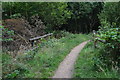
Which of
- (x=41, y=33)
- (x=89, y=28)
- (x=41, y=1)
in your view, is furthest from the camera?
(x=89, y=28)

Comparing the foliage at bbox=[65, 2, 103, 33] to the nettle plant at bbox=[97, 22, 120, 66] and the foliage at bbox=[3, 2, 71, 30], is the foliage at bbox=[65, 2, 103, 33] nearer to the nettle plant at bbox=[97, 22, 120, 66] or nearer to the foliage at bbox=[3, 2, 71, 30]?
the foliage at bbox=[3, 2, 71, 30]

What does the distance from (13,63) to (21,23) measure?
14.5ft

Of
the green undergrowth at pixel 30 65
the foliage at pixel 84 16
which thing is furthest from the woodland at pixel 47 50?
the foliage at pixel 84 16

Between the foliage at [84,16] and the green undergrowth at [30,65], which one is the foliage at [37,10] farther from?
the green undergrowth at [30,65]

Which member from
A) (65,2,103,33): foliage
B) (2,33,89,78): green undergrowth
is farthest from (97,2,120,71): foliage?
(65,2,103,33): foliage

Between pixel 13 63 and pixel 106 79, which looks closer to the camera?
pixel 106 79

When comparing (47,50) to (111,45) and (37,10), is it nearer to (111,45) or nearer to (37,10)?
(111,45)

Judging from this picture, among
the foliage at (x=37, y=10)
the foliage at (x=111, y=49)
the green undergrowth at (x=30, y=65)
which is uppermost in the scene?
the foliage at (x=37, y=10)

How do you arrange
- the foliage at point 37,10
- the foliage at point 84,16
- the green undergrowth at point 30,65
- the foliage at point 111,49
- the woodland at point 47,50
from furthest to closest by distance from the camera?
the foliage at point 84,16
the foliage at point 37,10
the green undergrowth at point 30,65
the woodland at point 47,50
the foliage at point 111,49

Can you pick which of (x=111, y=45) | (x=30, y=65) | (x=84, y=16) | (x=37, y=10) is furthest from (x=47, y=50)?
(x=84, y=16)

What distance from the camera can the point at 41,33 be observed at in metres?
9.95

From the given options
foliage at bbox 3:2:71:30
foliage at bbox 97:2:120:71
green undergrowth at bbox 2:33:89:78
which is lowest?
green undergrowth at bbox 2:33:89:78

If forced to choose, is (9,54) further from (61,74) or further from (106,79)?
(106,79)

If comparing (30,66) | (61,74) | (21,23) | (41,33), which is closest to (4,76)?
(30,66)
